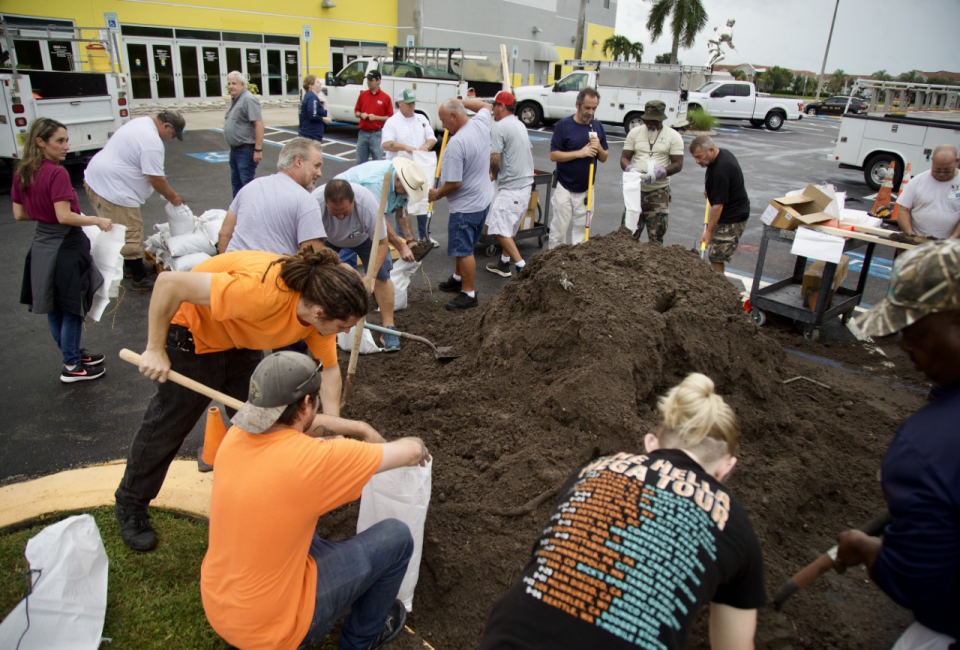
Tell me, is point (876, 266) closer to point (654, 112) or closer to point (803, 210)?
point (803, 210)

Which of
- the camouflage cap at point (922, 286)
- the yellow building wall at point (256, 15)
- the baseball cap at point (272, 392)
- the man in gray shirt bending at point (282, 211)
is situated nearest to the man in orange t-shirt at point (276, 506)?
the baseball cap at point (272, 392)

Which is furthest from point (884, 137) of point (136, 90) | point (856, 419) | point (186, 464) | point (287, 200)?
point (136, 90)

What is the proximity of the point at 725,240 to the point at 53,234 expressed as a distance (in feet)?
19.4

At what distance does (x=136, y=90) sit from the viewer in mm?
21594

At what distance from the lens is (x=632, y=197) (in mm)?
6988

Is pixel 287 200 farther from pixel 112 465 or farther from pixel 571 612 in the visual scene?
pixel 571 612

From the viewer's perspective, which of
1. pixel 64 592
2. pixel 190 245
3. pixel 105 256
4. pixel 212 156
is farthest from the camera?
pixel 212 156

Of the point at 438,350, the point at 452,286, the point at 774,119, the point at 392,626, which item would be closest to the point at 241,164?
the point at 452,286

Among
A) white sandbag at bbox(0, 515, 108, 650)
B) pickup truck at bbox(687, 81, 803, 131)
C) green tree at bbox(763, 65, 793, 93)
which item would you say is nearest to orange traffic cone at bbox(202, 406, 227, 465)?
white sandbag at bbox(0, 515, 108, 650)

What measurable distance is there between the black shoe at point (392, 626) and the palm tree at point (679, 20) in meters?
44.3

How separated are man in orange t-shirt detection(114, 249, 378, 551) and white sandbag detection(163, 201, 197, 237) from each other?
3.68 m

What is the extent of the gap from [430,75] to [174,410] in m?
16.5

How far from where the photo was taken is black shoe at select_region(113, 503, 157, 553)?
3.26m

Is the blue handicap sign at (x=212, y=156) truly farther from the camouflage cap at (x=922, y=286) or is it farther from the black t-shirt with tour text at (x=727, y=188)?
the camouflage cap at (x=922, y=286)
